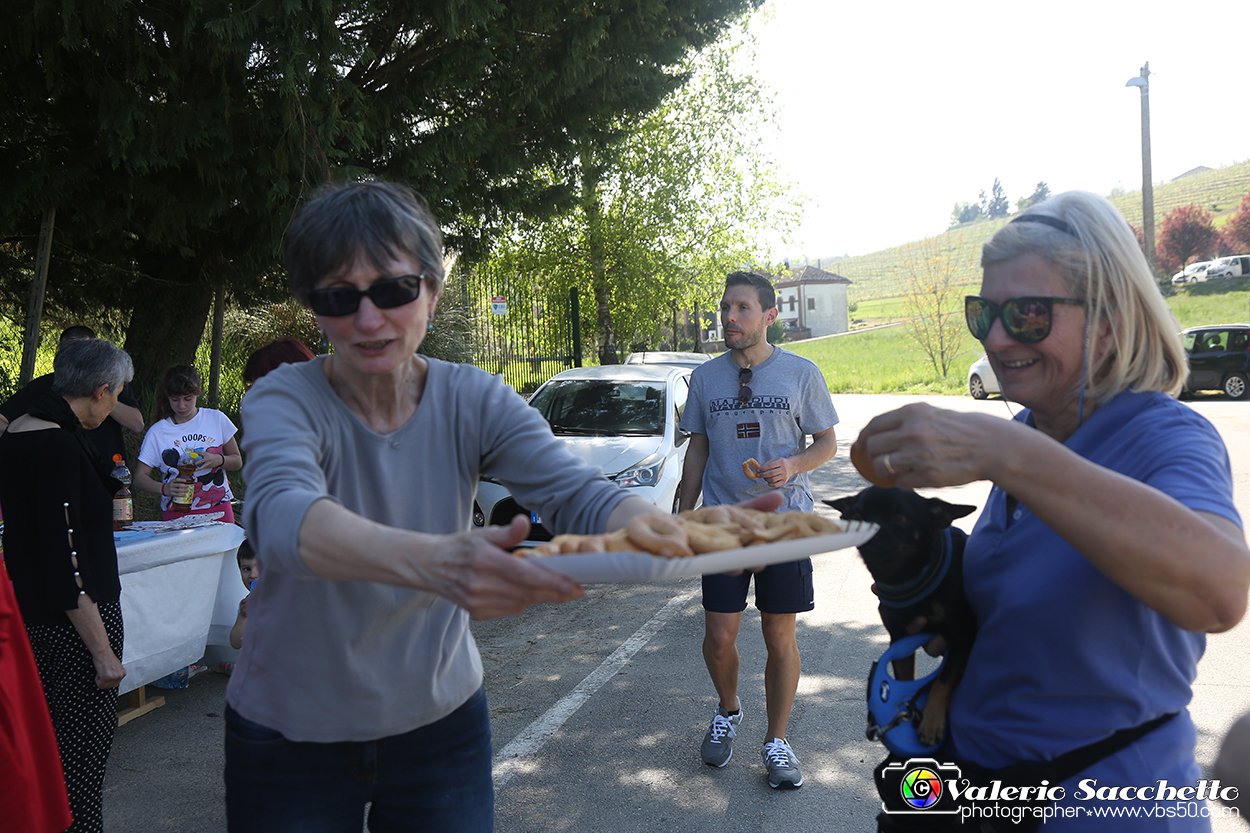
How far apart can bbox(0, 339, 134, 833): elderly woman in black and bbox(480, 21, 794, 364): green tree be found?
54.1 ft

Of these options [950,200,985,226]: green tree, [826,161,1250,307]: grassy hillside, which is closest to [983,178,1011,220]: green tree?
[950,200,985,226]: green tree

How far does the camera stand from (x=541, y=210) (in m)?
11.0

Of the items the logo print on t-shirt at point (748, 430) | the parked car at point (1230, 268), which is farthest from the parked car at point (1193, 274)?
the logo print on t-shirt at point (748, 430)

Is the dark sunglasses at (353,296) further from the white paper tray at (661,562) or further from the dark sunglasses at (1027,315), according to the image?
the dark sunglasses at (1027,315)

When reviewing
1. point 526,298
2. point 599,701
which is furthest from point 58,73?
point 526,298

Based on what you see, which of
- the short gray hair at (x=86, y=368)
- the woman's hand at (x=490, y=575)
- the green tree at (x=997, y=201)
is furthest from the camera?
the green tree at (x=997, y=201)

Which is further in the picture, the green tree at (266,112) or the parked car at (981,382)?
the parked car at (981,382)

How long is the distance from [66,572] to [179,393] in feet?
10.7

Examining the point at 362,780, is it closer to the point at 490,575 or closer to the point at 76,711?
the point at 490,575

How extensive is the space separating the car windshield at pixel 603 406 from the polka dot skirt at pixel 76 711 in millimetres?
5691

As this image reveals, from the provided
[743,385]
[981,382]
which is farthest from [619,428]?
[981,382]

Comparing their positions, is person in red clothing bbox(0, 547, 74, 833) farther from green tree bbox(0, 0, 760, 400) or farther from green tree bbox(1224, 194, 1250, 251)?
green tree bbox(1224, 194, 1250, 251)

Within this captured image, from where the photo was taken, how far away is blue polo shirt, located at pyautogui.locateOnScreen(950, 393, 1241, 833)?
5.00 feet

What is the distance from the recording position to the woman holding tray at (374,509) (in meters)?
1.64
